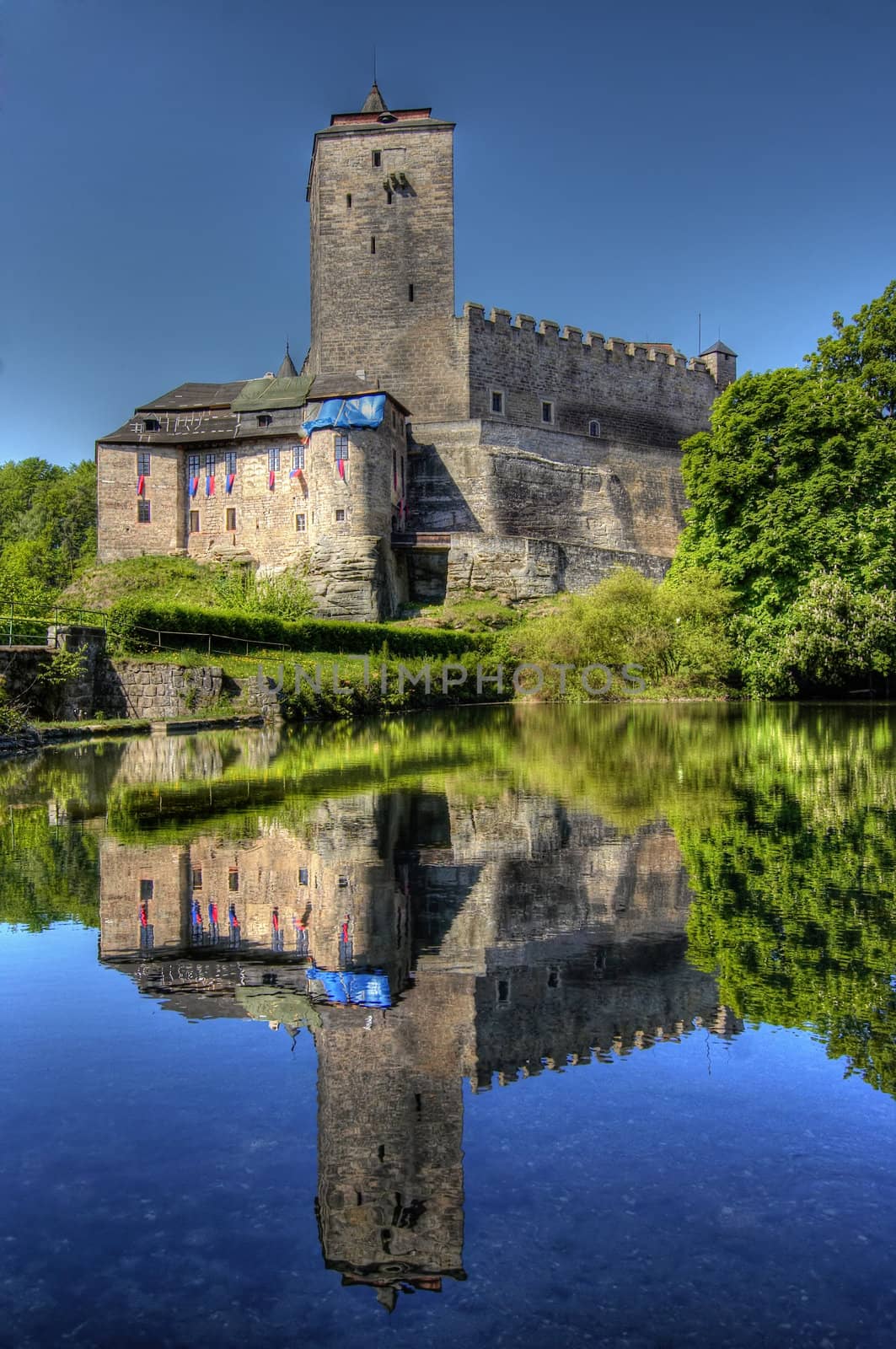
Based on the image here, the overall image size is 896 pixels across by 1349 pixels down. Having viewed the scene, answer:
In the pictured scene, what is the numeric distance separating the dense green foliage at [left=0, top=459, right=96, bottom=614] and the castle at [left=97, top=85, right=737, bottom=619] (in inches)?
757

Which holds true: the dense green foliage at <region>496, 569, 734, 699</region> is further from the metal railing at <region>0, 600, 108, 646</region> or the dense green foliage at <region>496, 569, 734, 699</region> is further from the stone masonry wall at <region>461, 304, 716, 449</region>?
the stone masonry wall at <region>461, 304, 716, 449</region>

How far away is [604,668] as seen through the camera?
32.5 meters

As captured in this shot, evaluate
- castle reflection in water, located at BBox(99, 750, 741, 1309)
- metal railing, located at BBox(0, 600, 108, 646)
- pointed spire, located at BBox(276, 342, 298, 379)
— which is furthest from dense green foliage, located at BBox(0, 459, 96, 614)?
castle reflection in water, located at BBox(99, 750, 741, 1309)

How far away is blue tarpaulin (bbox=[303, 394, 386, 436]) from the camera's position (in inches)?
1631

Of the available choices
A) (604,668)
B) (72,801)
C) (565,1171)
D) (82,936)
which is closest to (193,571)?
Answer: (604,668)

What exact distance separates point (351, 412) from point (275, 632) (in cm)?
1533

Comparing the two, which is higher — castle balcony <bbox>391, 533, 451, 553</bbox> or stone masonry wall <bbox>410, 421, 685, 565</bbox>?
stone masonry wall <bbox>410, 421, 685, 565</bbox>

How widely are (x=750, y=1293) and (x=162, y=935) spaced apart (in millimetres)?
3358

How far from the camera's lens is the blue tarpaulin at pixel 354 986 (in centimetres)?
385

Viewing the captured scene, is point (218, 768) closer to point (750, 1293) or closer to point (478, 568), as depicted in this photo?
point (750, 1293)

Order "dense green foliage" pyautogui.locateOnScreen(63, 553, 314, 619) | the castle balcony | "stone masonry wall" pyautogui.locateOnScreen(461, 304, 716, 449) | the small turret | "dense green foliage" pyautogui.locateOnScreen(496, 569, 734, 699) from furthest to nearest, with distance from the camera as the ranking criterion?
the small turret < "stone masonry wall" pyautogui.locateOnScreen(461, 304, 716, 449) < the castle balcony < "dense green foliage" pyautogui.locateOnScreen(63, 553, 314, 619) < "dense green foliage" pyautogui.locateOnScreen(496, 569, 734, 699)

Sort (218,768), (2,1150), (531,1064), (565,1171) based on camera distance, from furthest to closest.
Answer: (218,768)
(531,1064)
(2,1150)
(565,1171)

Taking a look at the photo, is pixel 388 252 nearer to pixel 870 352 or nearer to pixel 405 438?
pixel 405 438

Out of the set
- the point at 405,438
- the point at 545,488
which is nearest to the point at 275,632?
the point at 405,438
